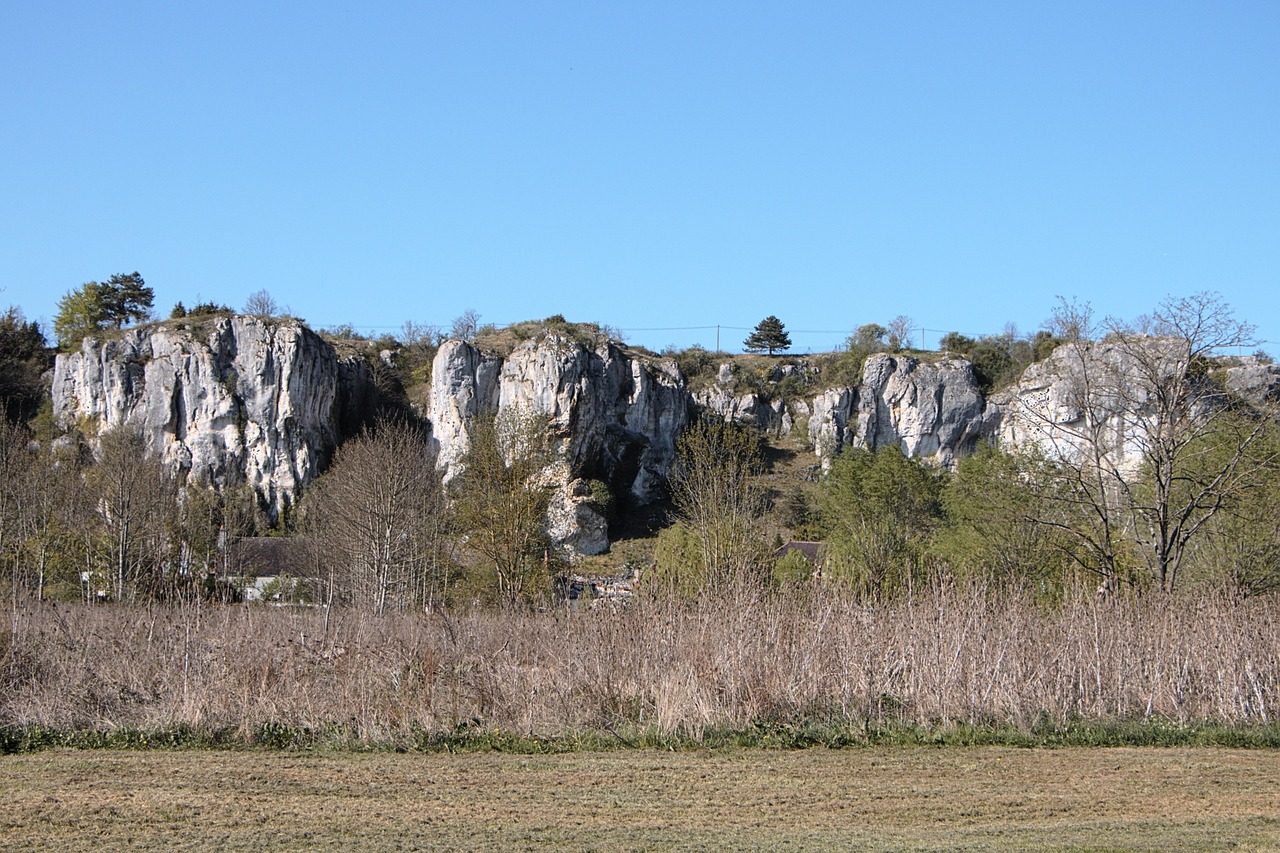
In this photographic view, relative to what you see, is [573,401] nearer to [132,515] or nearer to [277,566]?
[277,566]

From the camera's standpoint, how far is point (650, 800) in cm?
921

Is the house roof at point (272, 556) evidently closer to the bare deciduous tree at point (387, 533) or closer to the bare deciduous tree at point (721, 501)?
the bare deciduous tree at point (387, 533)

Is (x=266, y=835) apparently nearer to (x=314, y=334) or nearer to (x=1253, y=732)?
(x=1253, y=732)

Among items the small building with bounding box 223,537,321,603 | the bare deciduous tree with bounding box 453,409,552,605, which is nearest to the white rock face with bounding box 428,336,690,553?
the small building with bounding box 223,537,321,603

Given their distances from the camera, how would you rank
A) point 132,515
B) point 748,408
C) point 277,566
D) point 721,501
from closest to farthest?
1. point 721,501
2. point 132,515
3. point 277,566
4. point 748,408

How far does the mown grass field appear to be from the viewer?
7918 mm

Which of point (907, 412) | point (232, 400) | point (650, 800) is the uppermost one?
point (232, 400)

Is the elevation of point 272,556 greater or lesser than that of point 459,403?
lesser

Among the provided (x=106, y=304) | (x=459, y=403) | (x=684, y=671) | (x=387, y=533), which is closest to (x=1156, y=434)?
(x=684, y=671)

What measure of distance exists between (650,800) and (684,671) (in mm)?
3428

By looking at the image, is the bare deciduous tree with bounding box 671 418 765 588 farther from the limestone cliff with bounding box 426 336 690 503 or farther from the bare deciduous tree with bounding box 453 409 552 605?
the limestone cliff with bounding box 426 336 690 503

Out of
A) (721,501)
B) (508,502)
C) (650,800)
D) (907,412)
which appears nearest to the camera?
(650,800)

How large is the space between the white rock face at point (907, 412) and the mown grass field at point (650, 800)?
53350 mm

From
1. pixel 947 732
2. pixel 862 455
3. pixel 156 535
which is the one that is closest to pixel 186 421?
pixel 156 535
